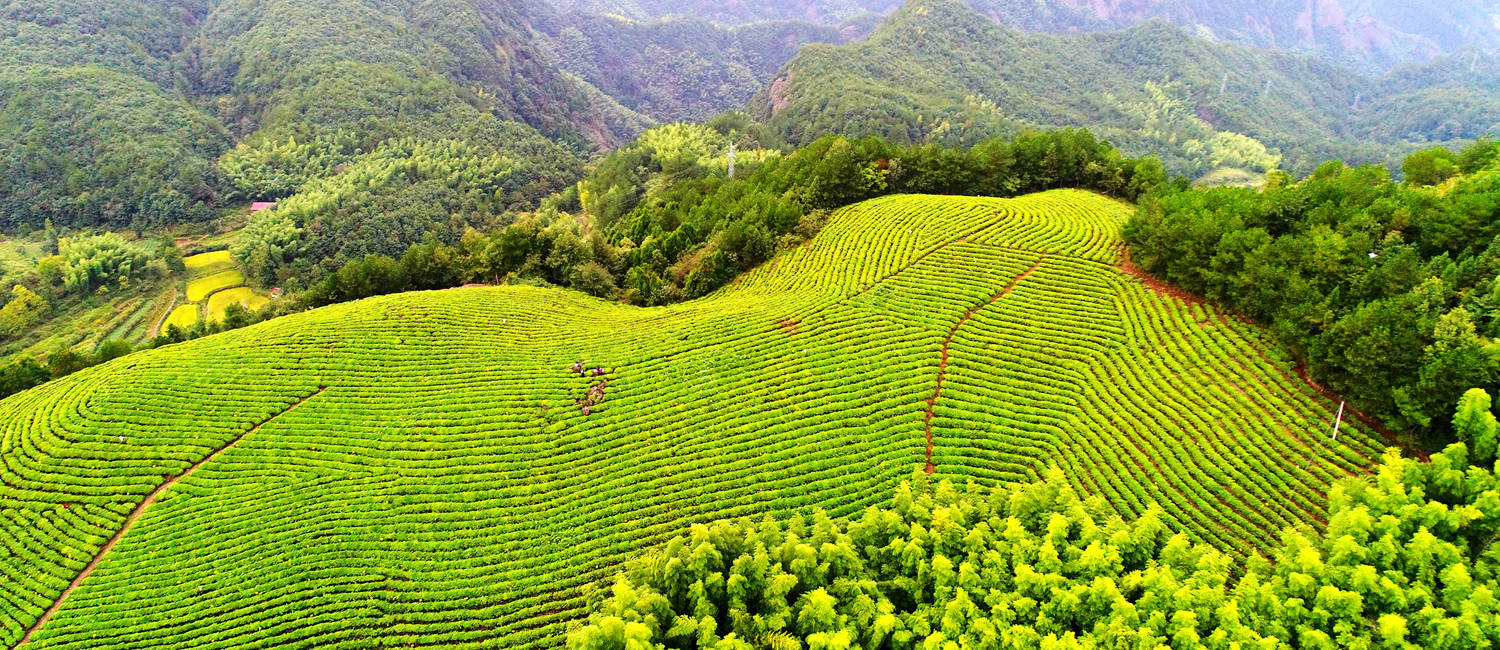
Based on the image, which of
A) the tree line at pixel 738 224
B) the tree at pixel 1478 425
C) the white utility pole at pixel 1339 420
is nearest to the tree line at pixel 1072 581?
the tree at pixel 1478 425

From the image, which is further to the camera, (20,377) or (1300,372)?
(20,377)

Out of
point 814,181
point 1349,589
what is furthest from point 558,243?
point 1349,589

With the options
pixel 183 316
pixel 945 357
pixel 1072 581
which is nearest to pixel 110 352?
pixel 183 316

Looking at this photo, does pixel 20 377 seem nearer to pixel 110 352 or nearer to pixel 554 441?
pixel 110 352

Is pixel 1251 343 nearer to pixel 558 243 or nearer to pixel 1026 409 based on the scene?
pixel 1026 409

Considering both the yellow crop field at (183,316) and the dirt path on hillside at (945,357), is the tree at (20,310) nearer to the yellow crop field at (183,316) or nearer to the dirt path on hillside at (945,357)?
the yellow crop field at (183,316)

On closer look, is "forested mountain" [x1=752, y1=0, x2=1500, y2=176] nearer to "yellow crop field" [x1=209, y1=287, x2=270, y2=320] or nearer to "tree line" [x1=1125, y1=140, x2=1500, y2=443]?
"tree line" [x1=1125, y1=140, x2=1500, y2=443]
